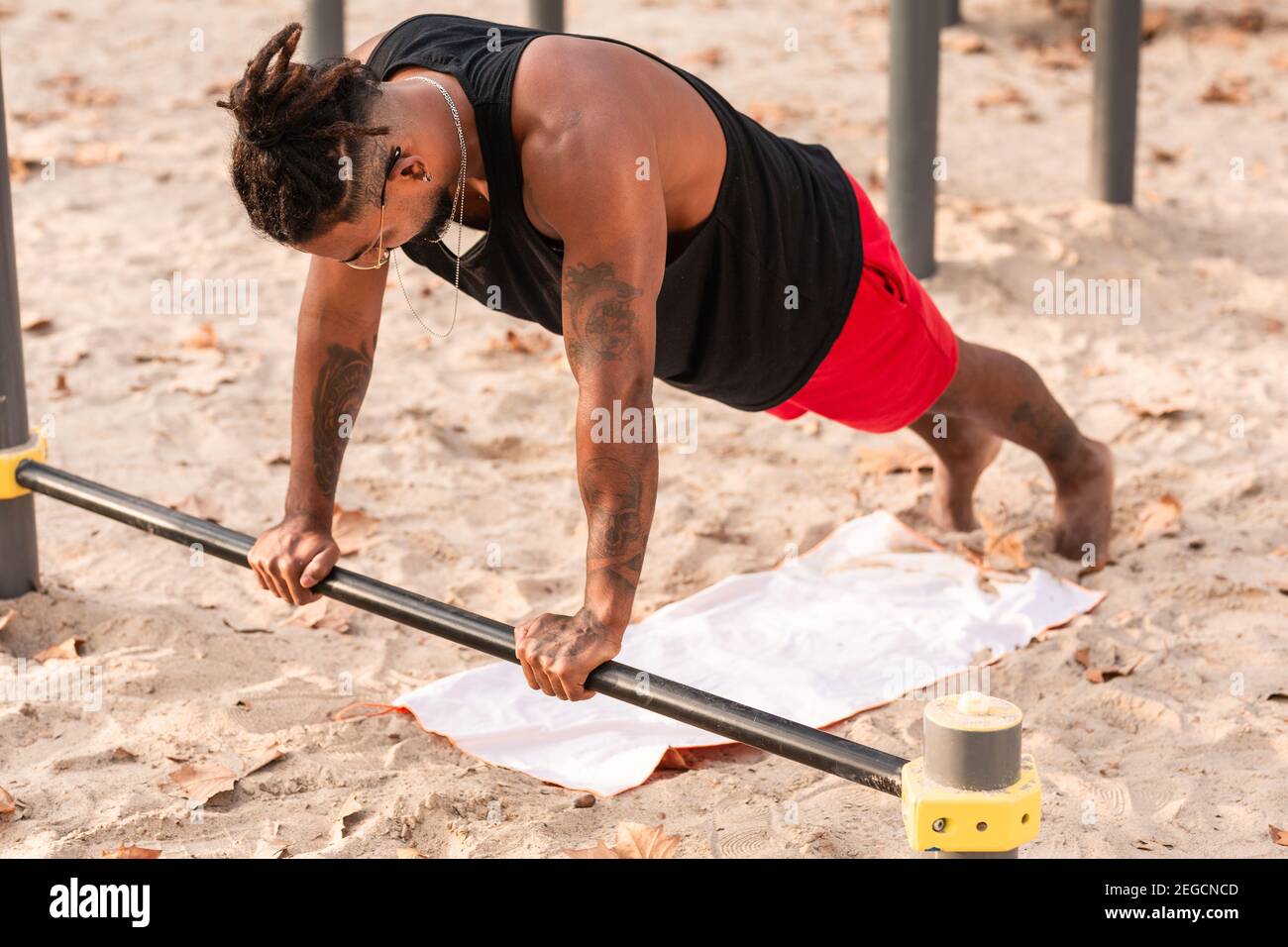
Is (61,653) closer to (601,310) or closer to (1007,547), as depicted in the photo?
(601,310)

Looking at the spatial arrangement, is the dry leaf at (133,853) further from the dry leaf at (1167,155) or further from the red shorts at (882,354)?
the dry leaf at (1167,155)

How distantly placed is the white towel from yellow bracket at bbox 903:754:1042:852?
0.90 m

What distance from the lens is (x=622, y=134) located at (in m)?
2.27

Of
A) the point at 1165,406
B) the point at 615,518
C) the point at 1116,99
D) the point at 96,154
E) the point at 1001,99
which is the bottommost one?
the point at 1165,406

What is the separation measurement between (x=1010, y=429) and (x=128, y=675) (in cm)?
195

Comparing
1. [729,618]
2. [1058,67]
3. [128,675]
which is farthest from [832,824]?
[1058,67]

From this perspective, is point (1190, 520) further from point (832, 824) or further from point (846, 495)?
point (832, 824)

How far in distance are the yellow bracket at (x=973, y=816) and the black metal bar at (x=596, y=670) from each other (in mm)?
100

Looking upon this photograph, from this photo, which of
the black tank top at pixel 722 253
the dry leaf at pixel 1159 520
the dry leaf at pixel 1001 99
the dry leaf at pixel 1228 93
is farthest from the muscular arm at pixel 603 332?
the dry leaf at pixel 1228 93

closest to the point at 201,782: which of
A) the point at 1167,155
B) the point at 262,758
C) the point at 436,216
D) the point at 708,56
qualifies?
the point at 262,758

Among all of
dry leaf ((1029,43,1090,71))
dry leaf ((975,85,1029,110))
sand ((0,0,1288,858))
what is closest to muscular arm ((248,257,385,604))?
sand ((0,0,1288,858))

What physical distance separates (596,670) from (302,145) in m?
0.89

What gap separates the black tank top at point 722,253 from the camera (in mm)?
2436

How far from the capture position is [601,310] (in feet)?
7.51
